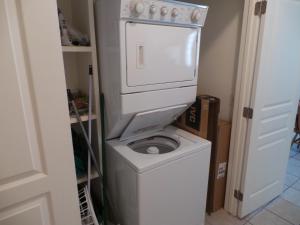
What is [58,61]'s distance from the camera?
943 millimetres

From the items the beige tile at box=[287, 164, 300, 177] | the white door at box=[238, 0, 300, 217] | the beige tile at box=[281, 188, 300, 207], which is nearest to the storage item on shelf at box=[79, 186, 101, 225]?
the white door at box=[238, 0, 300, 217]

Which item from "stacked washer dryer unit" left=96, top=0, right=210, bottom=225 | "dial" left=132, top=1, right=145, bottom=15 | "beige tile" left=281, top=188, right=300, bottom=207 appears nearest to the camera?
"dial" left=132, top=1, right=145, bottom=15

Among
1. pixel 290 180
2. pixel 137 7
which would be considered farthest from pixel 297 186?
pixel 137 7

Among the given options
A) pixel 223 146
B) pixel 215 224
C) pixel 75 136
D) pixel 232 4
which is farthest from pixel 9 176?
pixel 232 4

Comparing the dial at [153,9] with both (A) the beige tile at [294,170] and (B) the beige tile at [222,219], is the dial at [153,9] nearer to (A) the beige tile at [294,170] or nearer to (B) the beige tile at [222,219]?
(B) the beige tile at [222,219]

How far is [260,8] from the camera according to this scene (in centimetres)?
162

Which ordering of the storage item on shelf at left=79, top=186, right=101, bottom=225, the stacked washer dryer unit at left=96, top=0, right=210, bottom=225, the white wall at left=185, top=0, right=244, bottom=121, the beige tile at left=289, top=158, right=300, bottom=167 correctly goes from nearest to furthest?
the stacked washer dryer unit at left=96, top=0, right=210, bottom=225, the storage item on shelf at left=79, top=186, right=101, bottom=225, the white wall at left=185, top=0, right=244, bottom=121, the beige tile at left=289, top=158, right=300, bottom=167

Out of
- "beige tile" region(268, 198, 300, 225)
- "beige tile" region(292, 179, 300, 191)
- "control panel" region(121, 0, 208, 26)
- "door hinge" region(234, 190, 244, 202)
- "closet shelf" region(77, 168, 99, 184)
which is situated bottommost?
"beige tile" region(268, 198, 300, 225)

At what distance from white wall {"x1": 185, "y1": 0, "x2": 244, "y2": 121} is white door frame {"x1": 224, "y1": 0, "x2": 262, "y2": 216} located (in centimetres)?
18

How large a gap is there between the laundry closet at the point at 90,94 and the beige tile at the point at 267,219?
0.11 metres

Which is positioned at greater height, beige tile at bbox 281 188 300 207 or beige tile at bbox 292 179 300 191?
beige tile at bbox 292 179 300 191

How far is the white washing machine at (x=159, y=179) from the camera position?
1446mm

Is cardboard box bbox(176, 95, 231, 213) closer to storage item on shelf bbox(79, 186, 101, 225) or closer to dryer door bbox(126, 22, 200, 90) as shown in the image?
dryer door bbox(126, 22, 200, 90)

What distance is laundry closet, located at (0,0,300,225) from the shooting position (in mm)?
877
